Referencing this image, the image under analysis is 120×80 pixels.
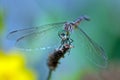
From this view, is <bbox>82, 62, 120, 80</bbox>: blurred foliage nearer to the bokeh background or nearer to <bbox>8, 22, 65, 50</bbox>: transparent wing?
the bokeh background

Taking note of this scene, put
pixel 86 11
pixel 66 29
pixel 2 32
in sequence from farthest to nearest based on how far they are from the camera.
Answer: pixel 86 11, pixel 2 32, pixel 66 29

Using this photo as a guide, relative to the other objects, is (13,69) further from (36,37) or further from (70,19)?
(70,19)

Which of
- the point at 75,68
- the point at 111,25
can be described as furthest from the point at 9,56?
the point at 111,25

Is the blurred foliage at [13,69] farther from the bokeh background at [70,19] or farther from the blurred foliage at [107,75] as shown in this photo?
the blurred foliage at [107,75]

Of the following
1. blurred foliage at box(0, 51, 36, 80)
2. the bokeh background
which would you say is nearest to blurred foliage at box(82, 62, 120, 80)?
the bokeh background

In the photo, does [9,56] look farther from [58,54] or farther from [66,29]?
[58,54]

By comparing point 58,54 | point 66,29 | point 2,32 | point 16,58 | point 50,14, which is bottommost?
point 58,54

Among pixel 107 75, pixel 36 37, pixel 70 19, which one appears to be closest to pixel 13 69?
pixel 36 37

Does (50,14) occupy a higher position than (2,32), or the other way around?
(50,14)
